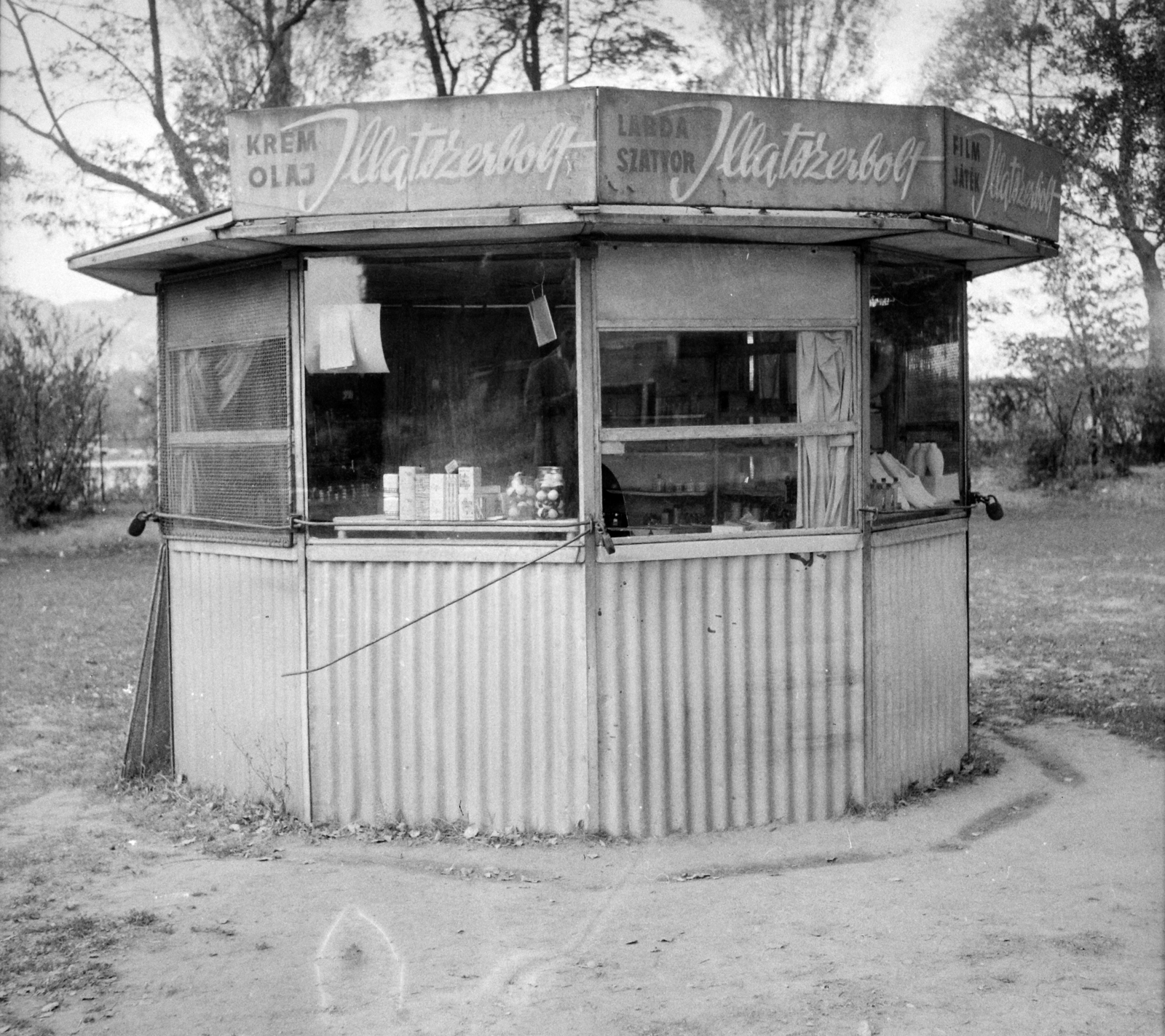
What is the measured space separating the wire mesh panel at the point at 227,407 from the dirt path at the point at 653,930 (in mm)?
1619

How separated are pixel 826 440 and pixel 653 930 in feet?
8.21

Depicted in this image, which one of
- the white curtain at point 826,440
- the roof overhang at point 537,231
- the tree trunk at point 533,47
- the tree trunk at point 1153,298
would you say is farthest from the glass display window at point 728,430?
the tree trunk at point 1153,298

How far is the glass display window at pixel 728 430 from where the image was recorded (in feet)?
20.3

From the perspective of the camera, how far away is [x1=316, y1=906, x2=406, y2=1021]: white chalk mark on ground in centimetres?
452

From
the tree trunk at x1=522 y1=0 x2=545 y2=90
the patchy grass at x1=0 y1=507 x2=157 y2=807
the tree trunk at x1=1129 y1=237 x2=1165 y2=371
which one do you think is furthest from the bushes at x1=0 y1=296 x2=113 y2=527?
the tree trunk at x1=1129 y1=237 x2=1165 y2=371

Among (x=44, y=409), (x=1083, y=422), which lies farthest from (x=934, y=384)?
(x=1083, y=422)

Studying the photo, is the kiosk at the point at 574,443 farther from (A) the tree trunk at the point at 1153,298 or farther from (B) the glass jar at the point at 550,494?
(A) the tree trunk at the point at 1153,298

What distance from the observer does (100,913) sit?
554 cm

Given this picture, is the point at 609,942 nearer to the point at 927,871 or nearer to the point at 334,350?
the point at 927,871

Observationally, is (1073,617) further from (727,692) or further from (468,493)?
(468,493)

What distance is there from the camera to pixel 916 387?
7254 millimetres


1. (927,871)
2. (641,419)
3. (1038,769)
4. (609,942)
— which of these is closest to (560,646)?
(641,419)

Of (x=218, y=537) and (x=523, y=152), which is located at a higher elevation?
(x=523, y=152)

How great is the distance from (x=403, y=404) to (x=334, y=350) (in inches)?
16.2
